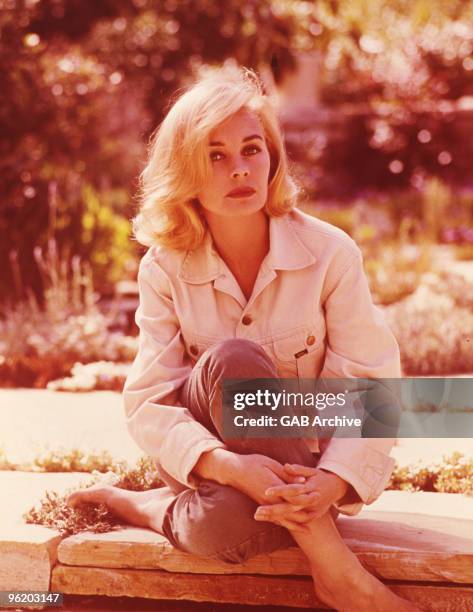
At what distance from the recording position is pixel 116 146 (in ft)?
27.1

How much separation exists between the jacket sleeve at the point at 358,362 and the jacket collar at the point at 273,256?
0.09m

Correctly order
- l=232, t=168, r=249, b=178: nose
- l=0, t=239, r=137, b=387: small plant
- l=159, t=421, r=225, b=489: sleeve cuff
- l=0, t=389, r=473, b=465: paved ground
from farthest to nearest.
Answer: l=0, t=239, r=137, b=387: small plant < l=0, t=389, r=473, b=465: paved ground < l=232, t=168, r=249, b=178: nose < l=159, t=421, r=225, b=489: sleeve cuff

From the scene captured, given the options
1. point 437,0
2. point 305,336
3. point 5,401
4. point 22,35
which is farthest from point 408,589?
point 437,0

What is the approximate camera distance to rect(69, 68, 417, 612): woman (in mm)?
1955

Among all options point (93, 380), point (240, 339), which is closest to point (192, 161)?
point (240, 339)

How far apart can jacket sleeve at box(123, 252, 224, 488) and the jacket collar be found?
2.4 inches

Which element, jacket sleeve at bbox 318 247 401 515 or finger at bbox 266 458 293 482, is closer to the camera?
finger at bbox 266 458 293 482

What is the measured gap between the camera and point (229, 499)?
1.95 m

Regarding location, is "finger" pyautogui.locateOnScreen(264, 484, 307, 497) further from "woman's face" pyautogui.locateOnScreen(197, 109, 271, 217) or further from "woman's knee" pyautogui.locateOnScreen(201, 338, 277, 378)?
"woman's face" pyautogui.locateOnScreen(197, 109, 271, 217)

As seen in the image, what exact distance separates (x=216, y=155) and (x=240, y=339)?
398 mm

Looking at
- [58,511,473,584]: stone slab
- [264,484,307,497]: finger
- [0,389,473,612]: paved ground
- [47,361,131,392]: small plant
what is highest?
[264,484,307,497]: finger

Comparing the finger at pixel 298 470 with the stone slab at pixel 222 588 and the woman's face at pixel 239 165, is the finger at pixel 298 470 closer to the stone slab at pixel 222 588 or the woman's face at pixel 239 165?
the stone slab at pixel 222 588

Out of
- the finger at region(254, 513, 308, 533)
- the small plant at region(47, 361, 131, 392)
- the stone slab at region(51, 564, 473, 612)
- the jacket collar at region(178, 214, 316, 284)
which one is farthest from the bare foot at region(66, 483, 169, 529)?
the small plant at region(47, 361, 131, 392)

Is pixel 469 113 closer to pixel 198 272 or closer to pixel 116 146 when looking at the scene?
pixel 116 146
